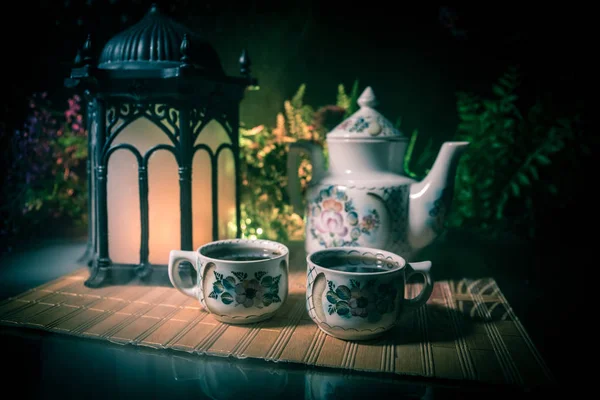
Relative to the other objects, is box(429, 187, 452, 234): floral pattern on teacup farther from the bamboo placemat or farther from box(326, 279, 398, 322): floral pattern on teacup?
box(326, 279, 398, 322): floral pattern on teacup

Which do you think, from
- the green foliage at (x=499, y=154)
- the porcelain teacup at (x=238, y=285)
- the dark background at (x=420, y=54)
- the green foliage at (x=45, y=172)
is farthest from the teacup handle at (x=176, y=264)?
the green foliage at (x=499, y=154)

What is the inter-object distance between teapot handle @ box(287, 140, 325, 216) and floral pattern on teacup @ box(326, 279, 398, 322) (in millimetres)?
392

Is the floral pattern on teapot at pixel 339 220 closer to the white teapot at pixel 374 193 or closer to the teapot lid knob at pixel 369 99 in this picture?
the white teapot at pixel 374 193

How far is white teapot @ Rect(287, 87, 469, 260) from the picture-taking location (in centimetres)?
93

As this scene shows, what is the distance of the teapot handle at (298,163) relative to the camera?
1.04m

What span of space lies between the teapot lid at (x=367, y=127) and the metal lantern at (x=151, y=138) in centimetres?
23

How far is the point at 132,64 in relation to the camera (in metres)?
0.88

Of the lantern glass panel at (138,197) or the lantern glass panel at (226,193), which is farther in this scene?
the lantern glass panel at (226,193)

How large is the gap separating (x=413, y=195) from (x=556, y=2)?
0.89 metres

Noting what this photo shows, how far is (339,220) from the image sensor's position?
0.94 metres

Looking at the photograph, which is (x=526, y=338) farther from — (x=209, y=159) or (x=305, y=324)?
(x=209, y=159)

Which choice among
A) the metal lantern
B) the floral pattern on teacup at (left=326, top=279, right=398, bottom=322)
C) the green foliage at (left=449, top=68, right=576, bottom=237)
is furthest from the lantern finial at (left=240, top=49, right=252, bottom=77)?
the green foliage at (left=449, top=68, right=576, bottom=237)

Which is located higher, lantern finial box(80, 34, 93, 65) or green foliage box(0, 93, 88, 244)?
lantern finial box(80, 34, 93, 65)

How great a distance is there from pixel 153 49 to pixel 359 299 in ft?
1.88
